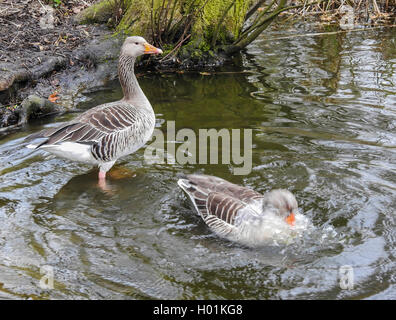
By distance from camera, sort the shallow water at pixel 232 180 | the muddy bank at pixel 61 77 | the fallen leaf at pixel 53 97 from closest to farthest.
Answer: the shallow water at pixel 232 180 → the muddy bank at pixel 61 77 → the fallen leaf at pixel 53 97

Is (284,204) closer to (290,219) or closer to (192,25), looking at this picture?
(290,219)

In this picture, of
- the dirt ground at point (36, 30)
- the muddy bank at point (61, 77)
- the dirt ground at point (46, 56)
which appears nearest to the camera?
the muddy bank at point (61, 77)

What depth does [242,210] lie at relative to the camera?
5156mm

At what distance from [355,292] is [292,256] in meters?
0.77

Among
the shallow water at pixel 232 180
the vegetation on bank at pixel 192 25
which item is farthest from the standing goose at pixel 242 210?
the vegetation on bank at pixel 192 25

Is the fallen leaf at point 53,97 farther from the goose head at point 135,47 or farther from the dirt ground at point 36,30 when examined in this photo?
the goose head at point 135,47

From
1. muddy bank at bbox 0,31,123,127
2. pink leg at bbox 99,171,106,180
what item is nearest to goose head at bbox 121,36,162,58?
pink leg at bbox 99,171,106,180

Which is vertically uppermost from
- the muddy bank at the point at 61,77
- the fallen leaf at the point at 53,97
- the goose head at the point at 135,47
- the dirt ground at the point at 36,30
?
the dirt ground at the point at 36,30

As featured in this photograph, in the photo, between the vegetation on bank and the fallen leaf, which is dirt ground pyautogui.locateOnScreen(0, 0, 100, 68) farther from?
the vegetation on bank

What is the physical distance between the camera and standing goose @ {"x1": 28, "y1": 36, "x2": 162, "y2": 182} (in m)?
6.38

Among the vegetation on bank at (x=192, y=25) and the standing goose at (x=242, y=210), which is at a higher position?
the vegetation on bank at (x=192, y=25)

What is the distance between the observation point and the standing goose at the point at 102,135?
251 inches

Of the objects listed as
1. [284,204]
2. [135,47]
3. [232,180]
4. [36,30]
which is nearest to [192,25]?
[36,30]

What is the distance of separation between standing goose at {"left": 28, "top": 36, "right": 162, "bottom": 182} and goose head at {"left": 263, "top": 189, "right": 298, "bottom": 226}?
2.50 m
